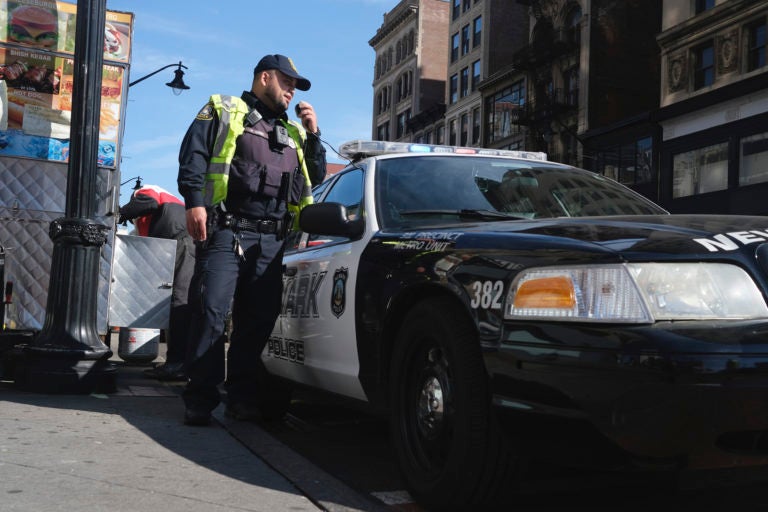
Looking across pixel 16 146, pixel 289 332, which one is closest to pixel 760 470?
pixel 289 332

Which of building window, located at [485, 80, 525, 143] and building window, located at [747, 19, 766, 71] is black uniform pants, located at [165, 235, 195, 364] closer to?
building window, located at [747, 19, 766, 71]

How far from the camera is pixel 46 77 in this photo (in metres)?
7.11

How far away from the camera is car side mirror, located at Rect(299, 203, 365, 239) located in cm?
397

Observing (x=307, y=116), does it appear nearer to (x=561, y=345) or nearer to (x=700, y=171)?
(x=561, y=345)

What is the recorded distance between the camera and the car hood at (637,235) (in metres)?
2.67

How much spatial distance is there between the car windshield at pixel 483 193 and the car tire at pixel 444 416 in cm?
84

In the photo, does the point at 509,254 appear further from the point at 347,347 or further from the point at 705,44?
the point at 705,44

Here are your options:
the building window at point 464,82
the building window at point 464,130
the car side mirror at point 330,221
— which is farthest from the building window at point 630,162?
the car side mirror at point 330,221

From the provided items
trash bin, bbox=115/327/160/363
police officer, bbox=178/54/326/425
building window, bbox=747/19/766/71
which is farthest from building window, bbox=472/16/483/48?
police officer, bbox=178/54/326/425

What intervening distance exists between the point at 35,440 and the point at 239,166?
72.7 inches

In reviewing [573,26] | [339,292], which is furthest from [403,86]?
[339,292]

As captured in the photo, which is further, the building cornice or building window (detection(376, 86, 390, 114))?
building window (detection(376, 86, 390, 114))

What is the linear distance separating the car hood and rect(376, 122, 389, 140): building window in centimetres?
5794

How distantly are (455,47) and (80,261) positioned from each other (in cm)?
4599
